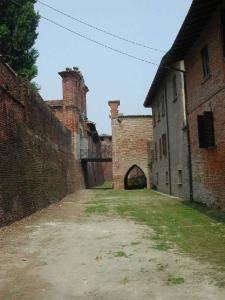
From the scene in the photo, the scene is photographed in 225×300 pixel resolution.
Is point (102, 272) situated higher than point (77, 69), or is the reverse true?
point (77, 69)

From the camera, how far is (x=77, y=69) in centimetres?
4131

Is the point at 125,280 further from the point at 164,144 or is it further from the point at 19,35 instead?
the point at 19,35

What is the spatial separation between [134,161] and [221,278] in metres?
29.4

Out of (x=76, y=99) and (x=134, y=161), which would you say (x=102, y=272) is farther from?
(x=76, y=99)

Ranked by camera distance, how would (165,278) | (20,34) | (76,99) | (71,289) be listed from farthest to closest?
1. (76,99)
2. (20,34)
3. (165,278)
4. (71,289)

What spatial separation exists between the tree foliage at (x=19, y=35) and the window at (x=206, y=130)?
1493cm

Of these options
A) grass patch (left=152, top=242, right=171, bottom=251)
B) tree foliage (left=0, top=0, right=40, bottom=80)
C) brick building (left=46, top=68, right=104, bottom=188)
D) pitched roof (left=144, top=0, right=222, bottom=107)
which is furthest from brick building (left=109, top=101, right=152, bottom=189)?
grass patch (left=152, top=242, right=171, bottom=251)

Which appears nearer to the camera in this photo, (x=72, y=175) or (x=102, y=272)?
(x=102, y=272)

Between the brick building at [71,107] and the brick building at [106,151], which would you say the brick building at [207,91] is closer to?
the brick building at [71,107]

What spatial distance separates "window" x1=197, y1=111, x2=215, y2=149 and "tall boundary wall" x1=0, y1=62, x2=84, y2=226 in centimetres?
621

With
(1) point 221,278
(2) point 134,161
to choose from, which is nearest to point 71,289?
(1) point 221,278

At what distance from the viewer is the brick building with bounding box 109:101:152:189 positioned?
1394 inches

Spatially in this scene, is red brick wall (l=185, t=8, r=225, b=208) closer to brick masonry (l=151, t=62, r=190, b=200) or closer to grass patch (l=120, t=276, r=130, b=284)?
brick masonry (l=151, t=62, r=190, b=200)

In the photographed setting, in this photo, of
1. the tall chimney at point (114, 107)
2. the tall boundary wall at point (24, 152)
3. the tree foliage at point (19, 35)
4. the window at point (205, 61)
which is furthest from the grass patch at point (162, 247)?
the tall chimney at point (114, 107)
